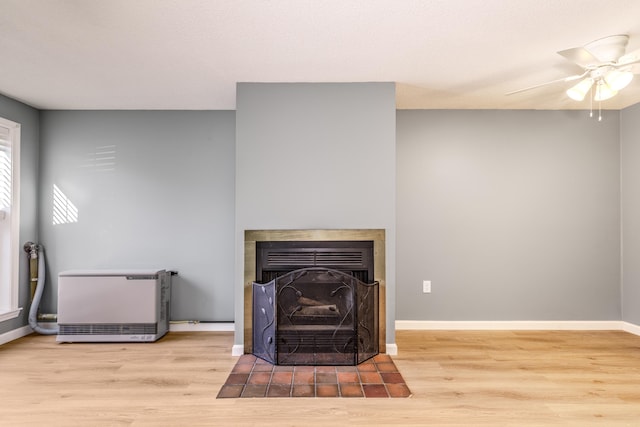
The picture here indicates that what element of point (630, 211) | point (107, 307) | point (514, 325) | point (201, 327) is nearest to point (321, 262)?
point (201, 327)

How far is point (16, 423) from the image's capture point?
6.78 ft

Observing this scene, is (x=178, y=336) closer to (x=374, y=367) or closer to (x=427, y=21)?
(x=374, y=367)

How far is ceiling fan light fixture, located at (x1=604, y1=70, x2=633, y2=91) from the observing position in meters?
2.45

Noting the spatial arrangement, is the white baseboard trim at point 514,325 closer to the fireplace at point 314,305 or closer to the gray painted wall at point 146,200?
the fireplace at point 314,305

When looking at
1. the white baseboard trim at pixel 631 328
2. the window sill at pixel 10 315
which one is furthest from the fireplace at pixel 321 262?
the white baseboard trim at pixel 631 328

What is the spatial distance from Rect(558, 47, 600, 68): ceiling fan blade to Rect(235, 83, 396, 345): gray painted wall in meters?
1.22

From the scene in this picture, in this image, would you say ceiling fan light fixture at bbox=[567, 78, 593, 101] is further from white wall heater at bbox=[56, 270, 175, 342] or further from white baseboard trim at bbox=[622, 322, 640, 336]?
white wall heater at bbox=[56, 270, 175, 342]

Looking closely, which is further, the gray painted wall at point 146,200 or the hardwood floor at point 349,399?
the gray painted wall at point 146,200

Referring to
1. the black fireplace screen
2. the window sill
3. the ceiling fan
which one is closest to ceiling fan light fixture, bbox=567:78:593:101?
the ceiling fan

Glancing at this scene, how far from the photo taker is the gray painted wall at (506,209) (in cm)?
389

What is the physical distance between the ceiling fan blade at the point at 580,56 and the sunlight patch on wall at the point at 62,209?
429cm

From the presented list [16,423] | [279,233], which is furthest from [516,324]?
[16,423]

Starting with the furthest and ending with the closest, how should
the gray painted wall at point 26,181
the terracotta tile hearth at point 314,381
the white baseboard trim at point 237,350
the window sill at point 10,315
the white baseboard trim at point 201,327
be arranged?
the white baseboard trim at point 201,327, the gray painted wall at point 26,181, the window sill at point 10,315, the white baseboard trim at point 237,350, the terracotta tile hearth at point 314,381

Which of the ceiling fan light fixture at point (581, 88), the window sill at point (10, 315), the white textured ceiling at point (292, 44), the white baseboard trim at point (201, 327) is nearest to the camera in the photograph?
the white textured ceiling at point (292, 44)
